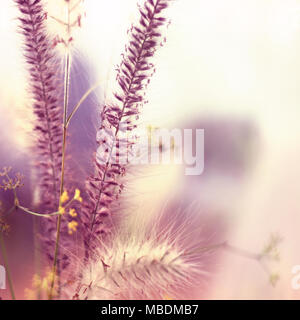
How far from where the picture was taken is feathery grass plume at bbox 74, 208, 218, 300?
0.33 meters

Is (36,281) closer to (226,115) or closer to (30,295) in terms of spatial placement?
(30,295)

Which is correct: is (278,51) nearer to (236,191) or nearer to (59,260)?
(236,191)

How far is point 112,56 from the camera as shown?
1.23 feet

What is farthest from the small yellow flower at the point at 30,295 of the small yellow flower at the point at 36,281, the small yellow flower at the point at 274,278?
the small yellow flower at the point at 274,278

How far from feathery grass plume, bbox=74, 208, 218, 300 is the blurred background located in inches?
1.8

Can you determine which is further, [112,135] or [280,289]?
[280,289]

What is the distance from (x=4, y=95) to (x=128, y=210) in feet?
0.57

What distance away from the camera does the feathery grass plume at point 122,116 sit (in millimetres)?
296

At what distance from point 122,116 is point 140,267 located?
13 cm

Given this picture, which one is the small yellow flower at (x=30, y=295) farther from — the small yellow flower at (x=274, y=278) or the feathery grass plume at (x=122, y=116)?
the small yellow flower at (x=274, y=278)

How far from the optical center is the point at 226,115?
0.42 m

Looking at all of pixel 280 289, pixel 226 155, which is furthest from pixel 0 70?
pixel 280 289

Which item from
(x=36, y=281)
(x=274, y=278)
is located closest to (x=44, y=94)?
(x=36, y=281)

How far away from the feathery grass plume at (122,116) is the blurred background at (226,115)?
7 cm
